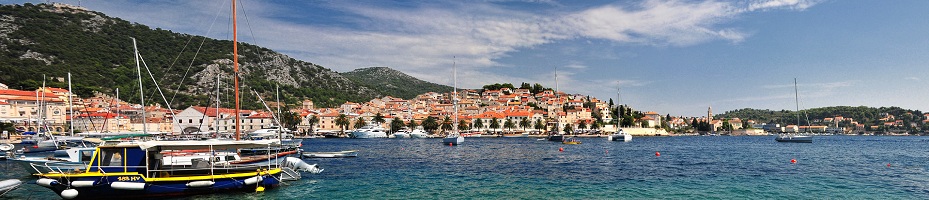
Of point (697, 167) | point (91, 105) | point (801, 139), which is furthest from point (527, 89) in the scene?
point (697, 167)

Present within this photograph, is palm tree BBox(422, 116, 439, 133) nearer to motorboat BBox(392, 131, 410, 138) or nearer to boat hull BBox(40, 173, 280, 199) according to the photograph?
motorboat BBox(392, 131, 410, 138)

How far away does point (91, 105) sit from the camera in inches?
3324

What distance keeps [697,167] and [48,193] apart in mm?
31379

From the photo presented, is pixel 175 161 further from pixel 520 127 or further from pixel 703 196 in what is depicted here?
pixel 520 127

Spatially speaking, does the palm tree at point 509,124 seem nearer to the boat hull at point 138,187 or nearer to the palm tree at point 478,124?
the palm tree at point 478,124

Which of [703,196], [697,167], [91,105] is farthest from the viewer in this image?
[91,105]

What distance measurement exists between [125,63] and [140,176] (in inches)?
5202

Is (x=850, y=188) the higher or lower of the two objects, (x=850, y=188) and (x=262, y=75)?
the lower

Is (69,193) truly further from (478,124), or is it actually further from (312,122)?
(478,124)

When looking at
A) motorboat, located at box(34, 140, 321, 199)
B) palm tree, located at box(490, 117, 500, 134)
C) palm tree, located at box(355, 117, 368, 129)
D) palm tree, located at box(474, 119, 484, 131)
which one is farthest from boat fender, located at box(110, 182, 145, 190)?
palm tree, located at box(474, 119, 484, 131)

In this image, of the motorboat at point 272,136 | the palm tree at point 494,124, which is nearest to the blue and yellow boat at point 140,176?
the motorboat at point 272,136

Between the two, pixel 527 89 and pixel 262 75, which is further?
pixel 527 89

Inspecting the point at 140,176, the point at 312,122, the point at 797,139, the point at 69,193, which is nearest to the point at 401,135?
the point at 312,122

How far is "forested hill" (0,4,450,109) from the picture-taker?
106m
